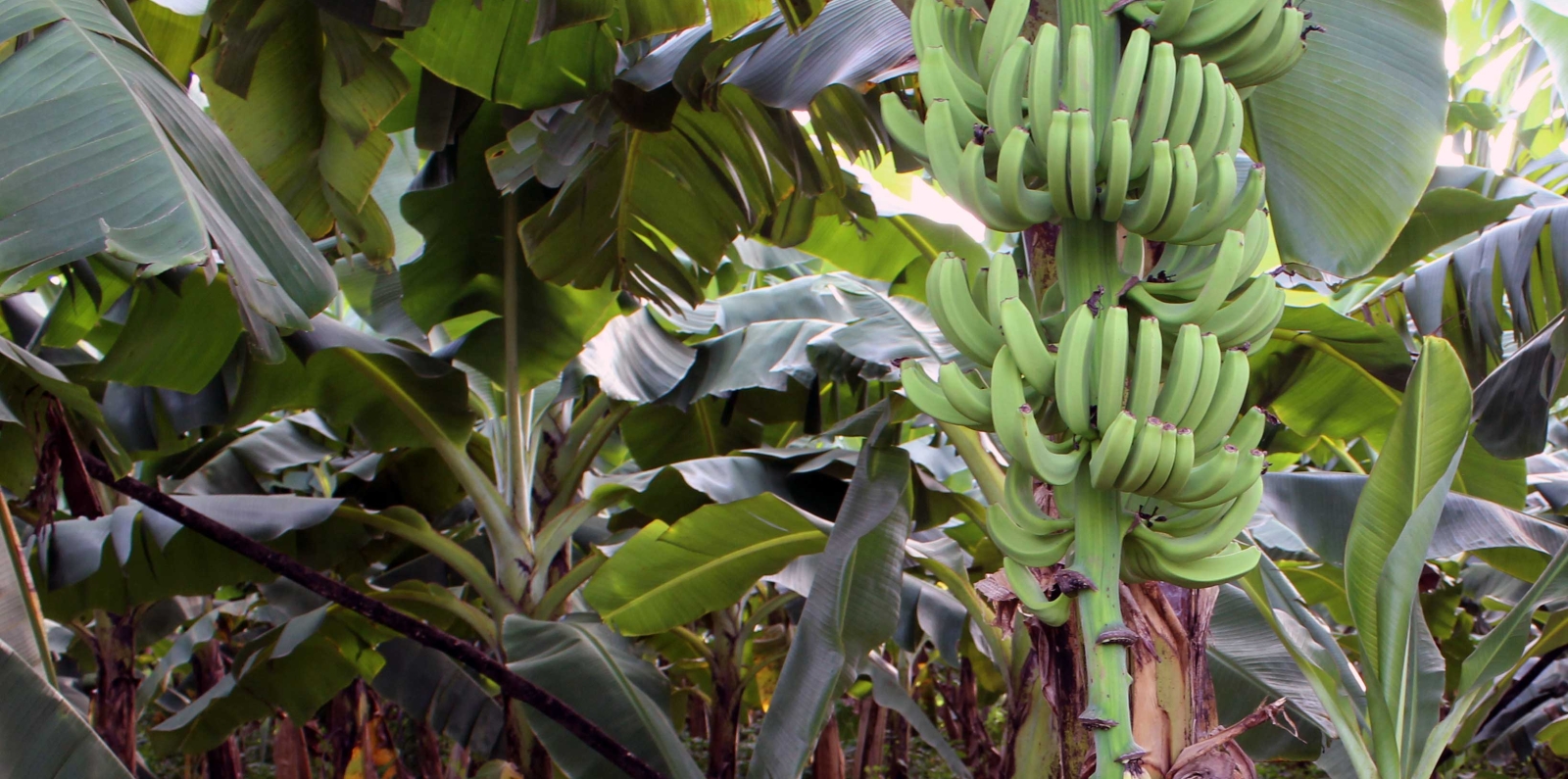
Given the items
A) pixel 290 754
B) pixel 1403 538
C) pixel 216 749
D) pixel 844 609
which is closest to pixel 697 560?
pixel 844 609

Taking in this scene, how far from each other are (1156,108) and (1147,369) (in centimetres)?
25

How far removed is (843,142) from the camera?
1.88 meters

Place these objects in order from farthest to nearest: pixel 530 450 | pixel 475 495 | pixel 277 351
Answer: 1. pixel 530 450
2. pixel 475 495
3. pixel 277 351

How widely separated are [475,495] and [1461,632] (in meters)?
3.82

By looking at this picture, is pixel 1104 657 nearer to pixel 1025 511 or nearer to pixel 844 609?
pixel 1025 511

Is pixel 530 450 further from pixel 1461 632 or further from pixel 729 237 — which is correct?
pixel 1461 632

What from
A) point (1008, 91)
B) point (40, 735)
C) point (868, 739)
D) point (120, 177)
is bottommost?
point (868, 739)

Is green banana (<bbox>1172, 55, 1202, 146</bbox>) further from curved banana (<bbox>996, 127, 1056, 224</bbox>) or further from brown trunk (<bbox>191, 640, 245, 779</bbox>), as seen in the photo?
brown trunk (<bbox>191, 640, 245, 779</bbox>)

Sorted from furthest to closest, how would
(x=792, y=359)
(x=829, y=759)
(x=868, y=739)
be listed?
1. (x=868, y=739)
2. (x=829, y=759)
3. (x=792, y=359)

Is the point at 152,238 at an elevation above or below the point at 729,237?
below

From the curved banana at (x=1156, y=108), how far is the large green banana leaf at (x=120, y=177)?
82cm

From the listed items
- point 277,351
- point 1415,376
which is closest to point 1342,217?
point 1415,376

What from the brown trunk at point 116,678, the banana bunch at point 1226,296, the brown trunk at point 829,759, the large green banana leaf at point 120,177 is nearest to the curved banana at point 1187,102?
the banana bunch at point 1226,296

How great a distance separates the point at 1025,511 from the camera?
0.90 metres
